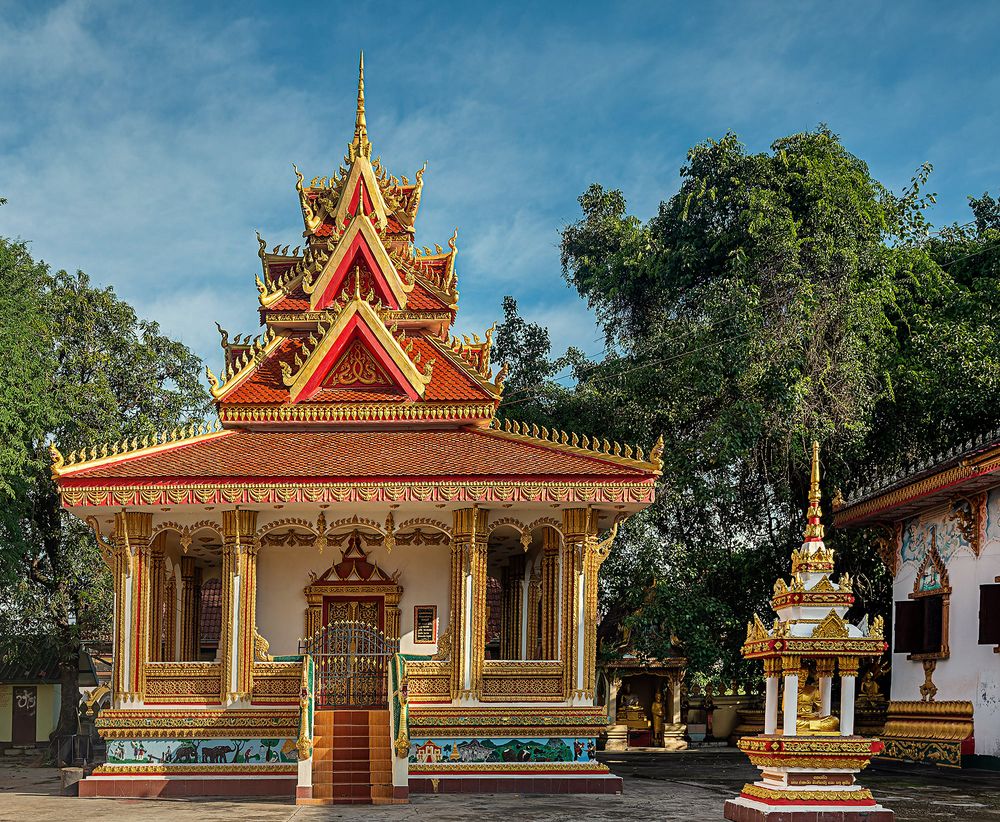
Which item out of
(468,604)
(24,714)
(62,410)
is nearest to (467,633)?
(468,604)

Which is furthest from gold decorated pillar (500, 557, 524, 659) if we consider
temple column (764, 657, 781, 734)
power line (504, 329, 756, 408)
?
temple column (764, 657, 781, 734)

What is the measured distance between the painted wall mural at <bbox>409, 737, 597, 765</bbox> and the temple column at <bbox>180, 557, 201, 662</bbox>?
6.33 m

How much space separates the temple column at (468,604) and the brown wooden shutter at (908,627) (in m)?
8.70

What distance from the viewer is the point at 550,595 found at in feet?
60.0

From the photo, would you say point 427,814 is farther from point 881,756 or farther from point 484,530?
point 881,756

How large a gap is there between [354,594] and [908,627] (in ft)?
33.7

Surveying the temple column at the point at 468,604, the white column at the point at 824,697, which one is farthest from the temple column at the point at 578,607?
the white column at the point at 824,697

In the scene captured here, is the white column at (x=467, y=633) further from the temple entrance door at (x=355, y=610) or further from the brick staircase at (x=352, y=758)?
the temple entrance door at (x=355, y=610)

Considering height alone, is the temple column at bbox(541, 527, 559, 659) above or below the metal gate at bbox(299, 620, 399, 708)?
above

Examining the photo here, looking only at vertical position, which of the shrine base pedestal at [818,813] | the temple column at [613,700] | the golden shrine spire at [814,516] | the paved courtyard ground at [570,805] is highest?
the golden shrine spire at [814,516]

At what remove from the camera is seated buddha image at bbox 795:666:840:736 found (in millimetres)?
12523

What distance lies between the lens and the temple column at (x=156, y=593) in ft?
60.4

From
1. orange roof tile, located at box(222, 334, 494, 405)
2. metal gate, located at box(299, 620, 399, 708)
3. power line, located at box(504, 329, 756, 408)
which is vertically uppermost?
power line, located at box(504, 329, 756, 408)

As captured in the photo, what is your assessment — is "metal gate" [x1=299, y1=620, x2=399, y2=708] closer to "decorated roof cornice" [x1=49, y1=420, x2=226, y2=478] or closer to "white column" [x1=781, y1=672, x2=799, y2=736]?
"decorated roof cornice" [x1=49, y1=420, x2=226, y2=478]
